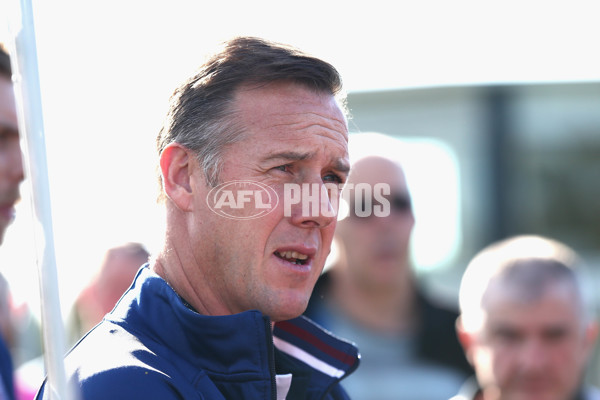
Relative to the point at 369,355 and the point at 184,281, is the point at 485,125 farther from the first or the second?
the point at 184,281

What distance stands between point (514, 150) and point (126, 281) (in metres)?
4.40

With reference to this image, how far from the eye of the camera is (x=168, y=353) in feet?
6.19

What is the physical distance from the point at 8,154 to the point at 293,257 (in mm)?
1341

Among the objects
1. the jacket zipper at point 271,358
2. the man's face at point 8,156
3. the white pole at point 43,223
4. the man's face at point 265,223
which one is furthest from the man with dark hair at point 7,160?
the white pole at point 43,223

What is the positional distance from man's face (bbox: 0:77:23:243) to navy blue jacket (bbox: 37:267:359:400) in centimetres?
115

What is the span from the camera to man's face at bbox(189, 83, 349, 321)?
2.15 m

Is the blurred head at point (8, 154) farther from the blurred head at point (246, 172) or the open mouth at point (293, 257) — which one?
the open mouth at point (293, 257)

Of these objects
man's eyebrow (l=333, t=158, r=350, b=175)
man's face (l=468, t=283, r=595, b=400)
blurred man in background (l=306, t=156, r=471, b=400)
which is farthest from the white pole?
blurred man in background (l=306, t=156, r=471, b=400)

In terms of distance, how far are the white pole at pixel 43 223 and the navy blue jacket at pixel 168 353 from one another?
1.04ft

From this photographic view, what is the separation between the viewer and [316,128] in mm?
2217

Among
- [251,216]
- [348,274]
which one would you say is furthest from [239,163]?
[348,274]

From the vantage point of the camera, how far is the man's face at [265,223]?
7.06 feet

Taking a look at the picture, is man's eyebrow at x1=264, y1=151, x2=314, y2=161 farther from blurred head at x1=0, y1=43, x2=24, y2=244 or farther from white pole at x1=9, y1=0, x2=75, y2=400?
blurred head at x1=0, y1=43, x2=24, y2=244

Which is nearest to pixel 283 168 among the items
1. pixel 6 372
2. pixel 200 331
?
pixel 200 331
